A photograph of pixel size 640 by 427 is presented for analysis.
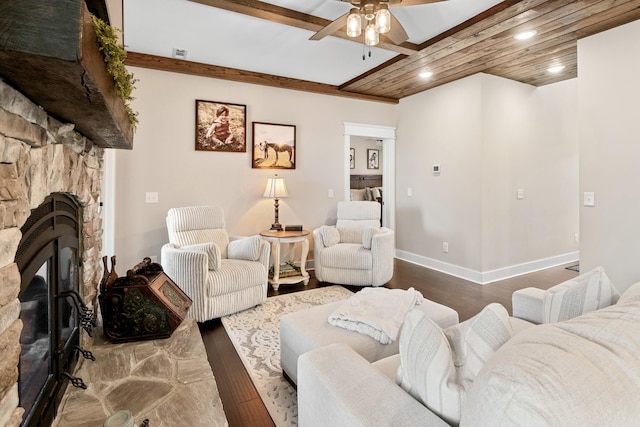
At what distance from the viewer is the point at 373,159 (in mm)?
8211

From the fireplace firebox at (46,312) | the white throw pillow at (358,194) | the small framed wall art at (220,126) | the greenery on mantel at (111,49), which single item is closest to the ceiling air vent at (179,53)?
the small framed wall art at (220,126)

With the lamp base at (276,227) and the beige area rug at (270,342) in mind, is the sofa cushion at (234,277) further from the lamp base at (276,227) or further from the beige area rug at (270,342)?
the lamp base at (276,227)

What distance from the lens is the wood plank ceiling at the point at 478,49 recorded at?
2.49m

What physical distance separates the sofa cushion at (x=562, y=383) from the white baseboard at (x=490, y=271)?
3.61 metres

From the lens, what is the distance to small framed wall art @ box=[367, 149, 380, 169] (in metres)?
8.15

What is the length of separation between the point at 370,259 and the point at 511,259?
199 cm

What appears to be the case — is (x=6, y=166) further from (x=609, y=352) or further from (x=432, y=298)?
(x=432, y=298)

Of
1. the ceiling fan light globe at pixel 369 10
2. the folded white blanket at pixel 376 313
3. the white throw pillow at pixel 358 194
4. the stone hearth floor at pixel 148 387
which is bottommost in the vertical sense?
the stone hearth floor at pixel 148 387

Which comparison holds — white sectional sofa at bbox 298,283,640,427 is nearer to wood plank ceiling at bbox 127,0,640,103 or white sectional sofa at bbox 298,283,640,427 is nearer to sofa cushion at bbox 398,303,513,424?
sofa cushion at bbox 398,303,513,424

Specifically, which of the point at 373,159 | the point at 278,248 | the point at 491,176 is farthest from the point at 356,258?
the point at 373,159

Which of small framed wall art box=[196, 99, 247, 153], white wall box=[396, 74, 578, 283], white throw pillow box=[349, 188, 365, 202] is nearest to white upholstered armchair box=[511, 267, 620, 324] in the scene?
white wall box=[396, 74, 578, 283]

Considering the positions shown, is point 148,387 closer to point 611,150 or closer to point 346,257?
point 346,257

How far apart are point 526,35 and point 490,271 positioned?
8.38ft

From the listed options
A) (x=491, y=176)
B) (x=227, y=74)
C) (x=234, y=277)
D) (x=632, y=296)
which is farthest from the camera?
(x=491, y=176)
